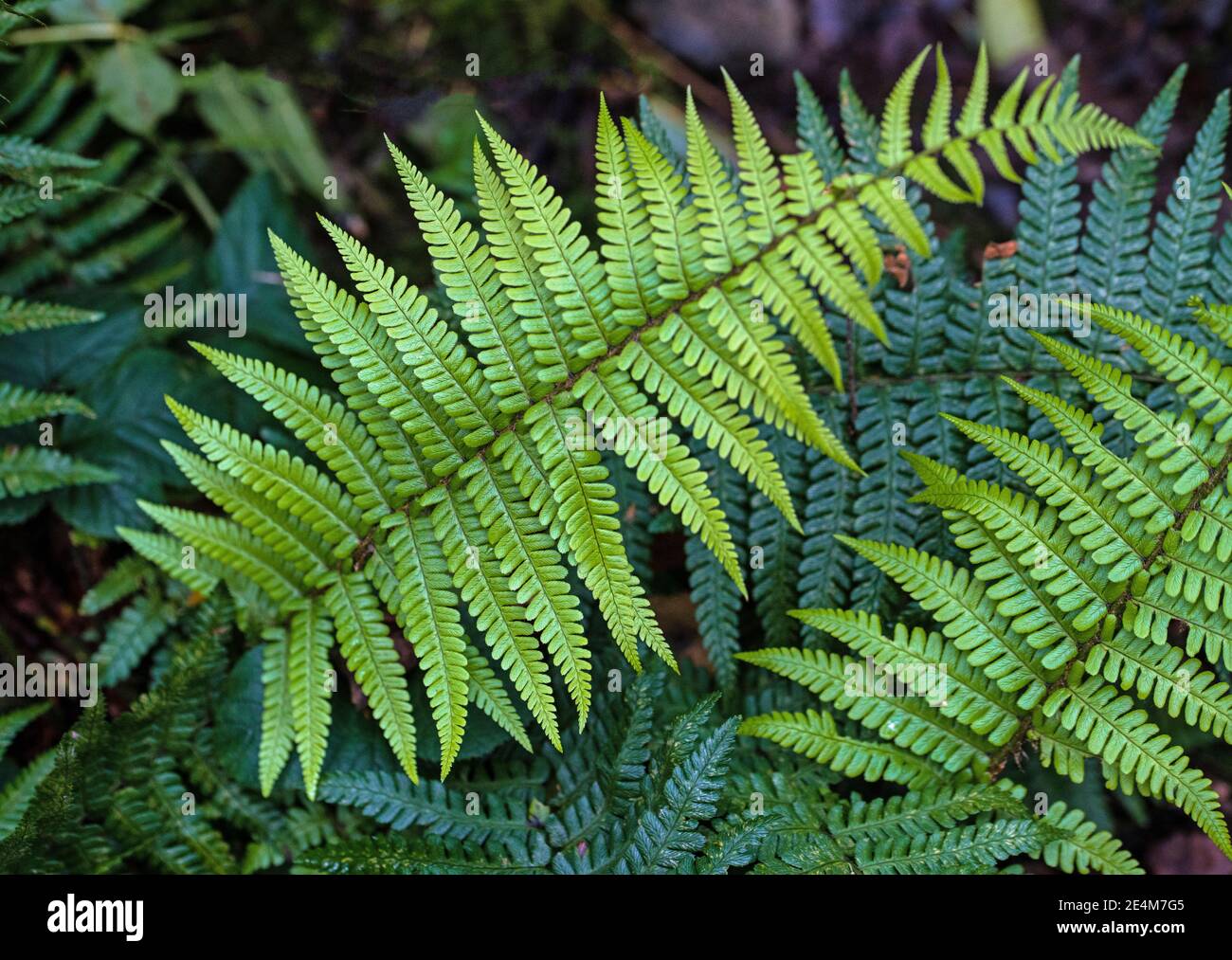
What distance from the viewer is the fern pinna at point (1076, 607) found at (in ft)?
8.35

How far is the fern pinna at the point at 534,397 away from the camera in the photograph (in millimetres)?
2404

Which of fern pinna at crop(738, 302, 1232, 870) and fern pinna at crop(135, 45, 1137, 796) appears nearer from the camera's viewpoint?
fern pinna at crop(135, 45, 1137, 796)

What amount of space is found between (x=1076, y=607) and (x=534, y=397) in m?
A: 1.62

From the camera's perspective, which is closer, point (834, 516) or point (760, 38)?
point (834, 516)

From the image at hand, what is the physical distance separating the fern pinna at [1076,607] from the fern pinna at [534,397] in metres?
0.53

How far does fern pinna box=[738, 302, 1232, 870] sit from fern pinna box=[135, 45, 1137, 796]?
0.53m

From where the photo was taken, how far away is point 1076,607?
2617 mm

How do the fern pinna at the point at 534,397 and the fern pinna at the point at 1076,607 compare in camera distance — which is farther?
the fern pinna at the point at 1076,607

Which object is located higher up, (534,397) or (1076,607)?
(534,397)

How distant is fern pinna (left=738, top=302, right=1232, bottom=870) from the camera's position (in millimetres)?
2545
